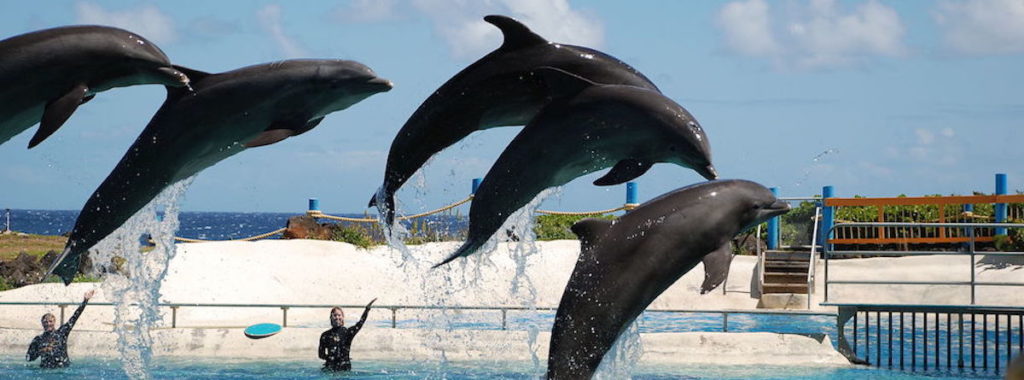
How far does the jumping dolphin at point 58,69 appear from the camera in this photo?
264 inches

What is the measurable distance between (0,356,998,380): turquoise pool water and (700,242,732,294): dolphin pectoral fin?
7.32 metres

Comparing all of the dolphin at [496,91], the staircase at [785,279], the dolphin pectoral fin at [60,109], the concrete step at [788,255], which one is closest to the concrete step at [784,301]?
the staircase at [785,279]

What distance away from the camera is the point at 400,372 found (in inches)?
575

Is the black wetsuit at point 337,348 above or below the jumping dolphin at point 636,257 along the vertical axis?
below

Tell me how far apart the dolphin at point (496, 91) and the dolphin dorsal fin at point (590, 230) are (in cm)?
77

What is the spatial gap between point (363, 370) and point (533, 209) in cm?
695

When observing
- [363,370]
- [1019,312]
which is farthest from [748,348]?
[363,370]

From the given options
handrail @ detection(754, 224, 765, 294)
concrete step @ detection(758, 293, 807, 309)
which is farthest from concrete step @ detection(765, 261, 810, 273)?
concrete step @ detection(758, 293, 807, 309)

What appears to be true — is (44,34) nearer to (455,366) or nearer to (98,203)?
(98,203)

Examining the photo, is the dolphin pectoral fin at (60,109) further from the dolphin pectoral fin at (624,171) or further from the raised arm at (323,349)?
the raised arm at (323,349)

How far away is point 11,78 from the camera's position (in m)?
6.71

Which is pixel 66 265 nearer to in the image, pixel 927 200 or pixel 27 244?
pixel 927 200

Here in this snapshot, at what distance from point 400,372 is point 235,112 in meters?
7.89

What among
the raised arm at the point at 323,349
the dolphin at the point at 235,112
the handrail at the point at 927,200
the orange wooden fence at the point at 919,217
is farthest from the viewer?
the orange wooden fence at the point at 919,217
